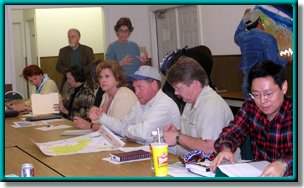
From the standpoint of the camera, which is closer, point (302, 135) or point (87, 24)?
point (302, 135)

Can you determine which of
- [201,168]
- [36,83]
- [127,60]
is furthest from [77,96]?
[201,168]

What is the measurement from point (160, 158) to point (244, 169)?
1.17 feet

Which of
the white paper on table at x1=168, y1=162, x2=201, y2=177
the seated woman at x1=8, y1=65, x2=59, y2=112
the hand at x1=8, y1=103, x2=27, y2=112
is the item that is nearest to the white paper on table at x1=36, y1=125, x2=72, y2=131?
the hand at x1=8, y1=103, x2=27, y2=112

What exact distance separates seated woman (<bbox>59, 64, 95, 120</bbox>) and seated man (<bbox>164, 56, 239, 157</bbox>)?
1681mm

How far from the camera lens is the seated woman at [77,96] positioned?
4.53 meters

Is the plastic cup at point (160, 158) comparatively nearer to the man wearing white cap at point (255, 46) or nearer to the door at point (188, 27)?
the man wearing white cap at point (255, 46)

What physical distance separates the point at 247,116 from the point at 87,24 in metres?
5.90

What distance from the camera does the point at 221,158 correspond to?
7.67 feet

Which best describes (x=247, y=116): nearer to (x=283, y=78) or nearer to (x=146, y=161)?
(x=283, y=78)

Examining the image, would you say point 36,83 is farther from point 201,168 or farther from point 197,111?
point 201,168

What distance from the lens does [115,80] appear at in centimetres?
391

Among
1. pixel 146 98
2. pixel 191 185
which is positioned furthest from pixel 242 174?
pixel 146 98

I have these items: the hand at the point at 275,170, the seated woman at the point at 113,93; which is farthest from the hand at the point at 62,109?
the hand at the point at 275,170

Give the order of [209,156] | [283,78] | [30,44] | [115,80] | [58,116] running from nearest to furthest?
[283,78] → [209,156] → [115,80] → [58,116] → [30,44]
